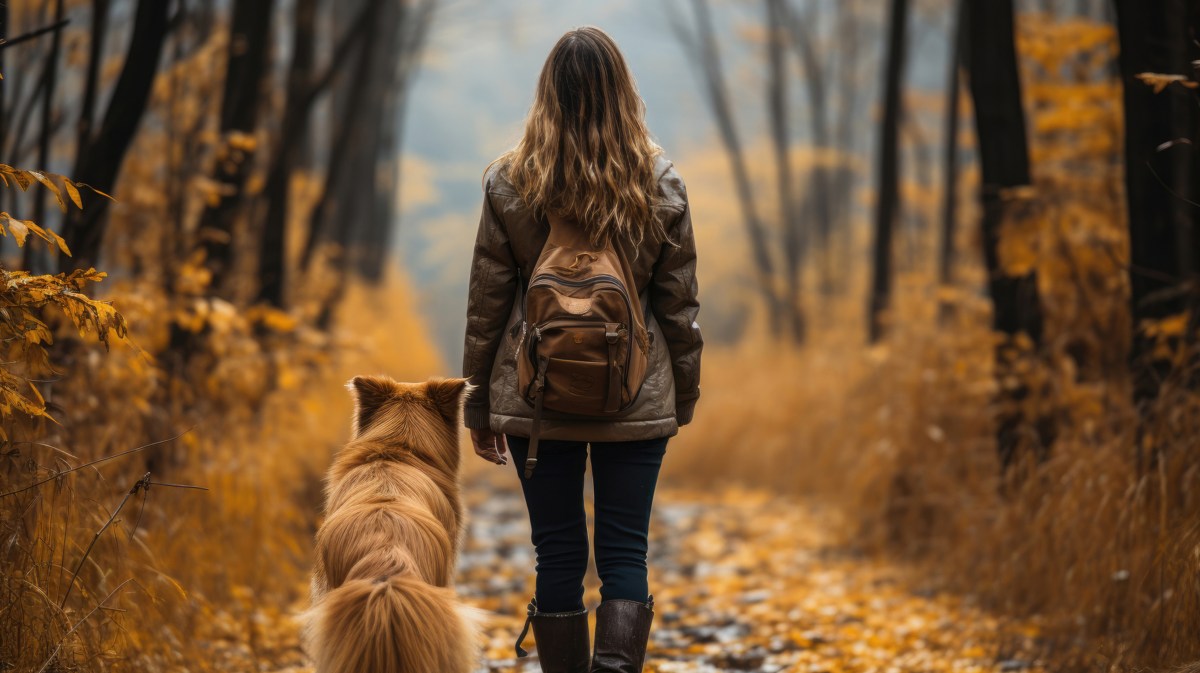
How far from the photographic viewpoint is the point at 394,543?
3078 millimetres

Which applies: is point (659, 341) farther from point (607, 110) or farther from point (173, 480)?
point (173, 480)

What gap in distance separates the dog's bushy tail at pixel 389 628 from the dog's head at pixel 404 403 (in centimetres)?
73

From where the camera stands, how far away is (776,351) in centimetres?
1574

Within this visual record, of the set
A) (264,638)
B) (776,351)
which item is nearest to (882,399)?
(264,638)

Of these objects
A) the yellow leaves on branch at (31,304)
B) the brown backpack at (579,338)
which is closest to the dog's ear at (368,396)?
the brown backpack at (579,338)

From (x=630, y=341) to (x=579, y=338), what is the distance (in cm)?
15

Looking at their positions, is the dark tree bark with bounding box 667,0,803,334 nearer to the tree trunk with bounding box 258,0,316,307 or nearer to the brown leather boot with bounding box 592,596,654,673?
the tree trunk with bounding box 258,0,316,307

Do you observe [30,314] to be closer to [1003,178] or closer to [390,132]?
[1003,178]

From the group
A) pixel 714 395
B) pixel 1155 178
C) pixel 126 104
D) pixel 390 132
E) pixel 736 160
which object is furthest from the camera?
pixel 390 132

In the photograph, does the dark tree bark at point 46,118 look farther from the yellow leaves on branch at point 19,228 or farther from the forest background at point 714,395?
the yellow leaves on branch at point 19,228

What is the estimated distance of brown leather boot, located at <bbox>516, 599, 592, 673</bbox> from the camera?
352 centimetres

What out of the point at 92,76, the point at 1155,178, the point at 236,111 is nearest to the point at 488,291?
the point at 92,76

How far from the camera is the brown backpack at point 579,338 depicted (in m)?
3.22

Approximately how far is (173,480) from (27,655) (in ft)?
7.91
